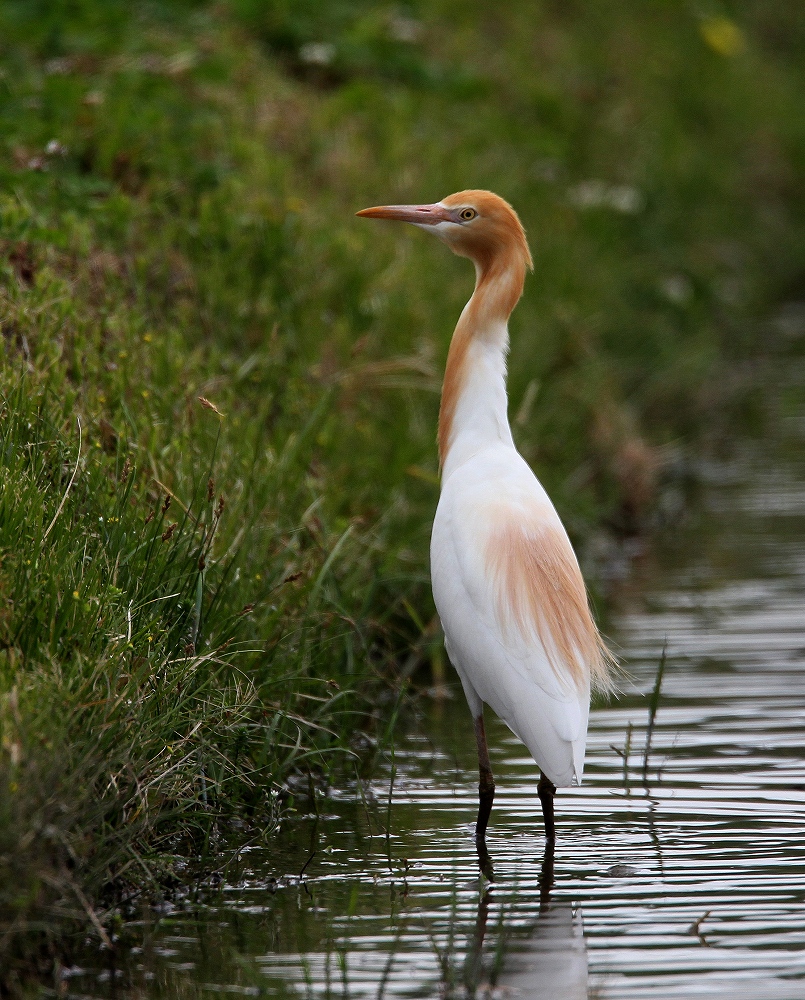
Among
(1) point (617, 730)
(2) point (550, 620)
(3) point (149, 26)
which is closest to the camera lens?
(2) point (550, 620)


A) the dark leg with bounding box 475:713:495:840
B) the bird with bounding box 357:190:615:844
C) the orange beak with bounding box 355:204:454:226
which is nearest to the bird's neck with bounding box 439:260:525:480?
the bird with bounding box 357:190:615:844

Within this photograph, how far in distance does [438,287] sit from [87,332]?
3349 millimetres

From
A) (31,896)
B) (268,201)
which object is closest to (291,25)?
(268,201)

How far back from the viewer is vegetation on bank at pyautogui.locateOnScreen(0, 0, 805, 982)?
4.27 m

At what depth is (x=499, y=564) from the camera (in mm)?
4895

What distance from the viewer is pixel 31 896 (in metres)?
3.53

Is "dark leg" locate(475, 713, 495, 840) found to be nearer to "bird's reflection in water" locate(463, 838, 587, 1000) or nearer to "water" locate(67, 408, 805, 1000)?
"water" locate(67, 408, 805, 1000)

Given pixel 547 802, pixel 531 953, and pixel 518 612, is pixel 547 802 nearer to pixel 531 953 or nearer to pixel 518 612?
pixel 518 612

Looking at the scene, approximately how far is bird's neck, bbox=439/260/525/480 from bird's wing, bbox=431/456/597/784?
0.92 ft

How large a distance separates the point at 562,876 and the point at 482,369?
1.78m

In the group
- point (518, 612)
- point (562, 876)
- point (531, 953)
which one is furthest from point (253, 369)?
point (531, 953)

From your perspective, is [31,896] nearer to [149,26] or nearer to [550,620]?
[550,620]

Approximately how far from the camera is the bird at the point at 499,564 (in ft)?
15.5

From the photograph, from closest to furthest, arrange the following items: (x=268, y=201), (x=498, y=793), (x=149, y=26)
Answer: (x=498, y=793), (x=268, y=201), (x=149, y=26)
